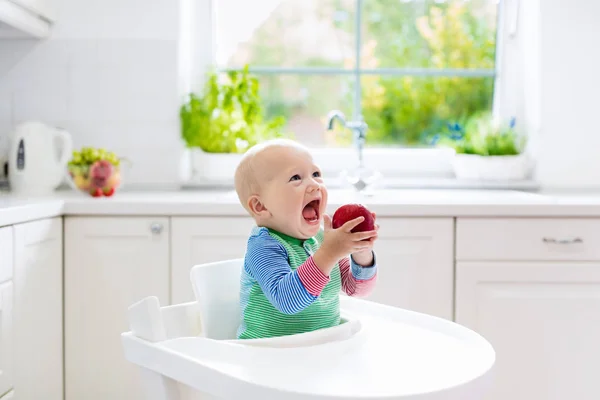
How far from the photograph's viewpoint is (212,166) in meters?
2.92

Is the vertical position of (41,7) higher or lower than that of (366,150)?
higher

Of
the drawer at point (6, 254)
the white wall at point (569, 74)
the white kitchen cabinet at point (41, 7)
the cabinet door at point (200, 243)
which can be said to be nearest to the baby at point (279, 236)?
the drawer at point (6, 254)

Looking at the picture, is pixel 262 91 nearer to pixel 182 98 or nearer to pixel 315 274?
pixel 182 98

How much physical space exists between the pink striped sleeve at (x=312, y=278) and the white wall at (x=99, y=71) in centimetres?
175

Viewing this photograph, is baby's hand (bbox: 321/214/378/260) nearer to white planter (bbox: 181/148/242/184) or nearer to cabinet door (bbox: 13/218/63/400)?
cabinet door (bbox: 13/218/63/400)

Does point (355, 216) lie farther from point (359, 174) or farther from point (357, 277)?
point (359, 174)

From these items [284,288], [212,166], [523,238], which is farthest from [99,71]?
[284,288]

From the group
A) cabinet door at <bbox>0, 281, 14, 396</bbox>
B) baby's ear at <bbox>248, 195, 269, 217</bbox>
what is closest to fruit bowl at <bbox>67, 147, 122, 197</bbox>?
cabinet door at <bbox>0, 281, 14, 396</bbox>

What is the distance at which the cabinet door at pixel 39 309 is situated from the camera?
6.44 ft

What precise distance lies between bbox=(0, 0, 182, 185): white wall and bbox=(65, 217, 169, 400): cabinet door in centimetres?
64

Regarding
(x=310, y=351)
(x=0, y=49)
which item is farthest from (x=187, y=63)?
(x=310, y=351)

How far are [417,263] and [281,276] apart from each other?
3.68 ft

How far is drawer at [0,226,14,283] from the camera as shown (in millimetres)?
1839

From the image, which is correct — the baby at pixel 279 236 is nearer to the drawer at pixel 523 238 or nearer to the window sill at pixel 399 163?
the drawer at pixel 523 238
